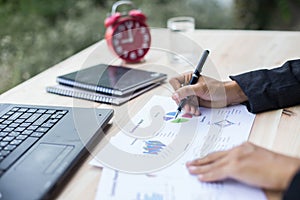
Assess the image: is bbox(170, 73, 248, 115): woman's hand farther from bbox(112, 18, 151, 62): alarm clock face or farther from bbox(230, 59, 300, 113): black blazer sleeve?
bbox(112, 18, 151, 62): alarm clock face

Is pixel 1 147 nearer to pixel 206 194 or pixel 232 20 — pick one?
pixel 206 194

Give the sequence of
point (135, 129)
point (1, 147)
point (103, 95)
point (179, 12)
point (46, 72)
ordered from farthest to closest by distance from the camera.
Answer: point (179, 12)
point (46, 72)
point (103, 95)
point (135, 129)
point (1, 147)

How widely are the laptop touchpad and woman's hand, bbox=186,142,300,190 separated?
0.64ft

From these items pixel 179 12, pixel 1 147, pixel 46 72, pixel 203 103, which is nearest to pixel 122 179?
pixel 1 147

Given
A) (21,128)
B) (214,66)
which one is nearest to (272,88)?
(214,66)

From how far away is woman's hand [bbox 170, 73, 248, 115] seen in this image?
83cm

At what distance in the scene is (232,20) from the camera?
2301 mm

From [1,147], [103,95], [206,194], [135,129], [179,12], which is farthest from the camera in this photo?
[179,12]

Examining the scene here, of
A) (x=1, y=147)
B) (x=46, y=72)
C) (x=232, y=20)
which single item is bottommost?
(x=232, y=20)

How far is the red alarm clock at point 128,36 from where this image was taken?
3.83 ft

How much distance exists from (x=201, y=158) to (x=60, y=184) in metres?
0.21

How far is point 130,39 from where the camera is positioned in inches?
46.9

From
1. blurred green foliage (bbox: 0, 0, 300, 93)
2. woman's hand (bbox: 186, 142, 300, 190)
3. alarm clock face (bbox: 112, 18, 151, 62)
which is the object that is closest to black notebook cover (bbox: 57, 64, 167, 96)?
alarm clock face (bbox: 112, 18, 151, 62)

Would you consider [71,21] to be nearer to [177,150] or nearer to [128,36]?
[128,36]
